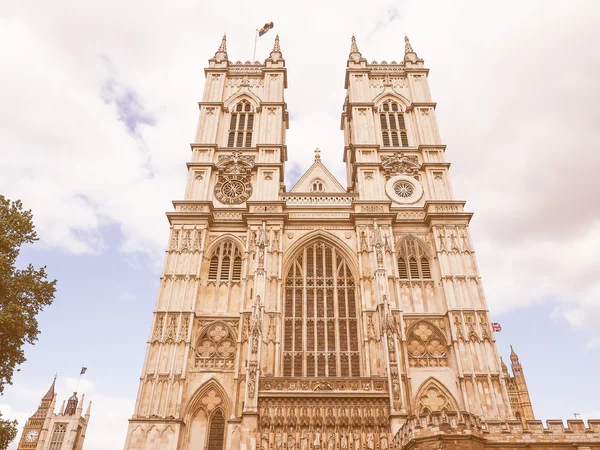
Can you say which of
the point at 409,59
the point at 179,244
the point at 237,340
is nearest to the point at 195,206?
the point at 179,244

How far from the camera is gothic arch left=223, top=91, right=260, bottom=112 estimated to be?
3390 centimetres

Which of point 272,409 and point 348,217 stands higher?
point 348,217

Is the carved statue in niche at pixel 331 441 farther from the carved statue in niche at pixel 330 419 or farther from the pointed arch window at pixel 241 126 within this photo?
the pointed arch window at pixel 241 126

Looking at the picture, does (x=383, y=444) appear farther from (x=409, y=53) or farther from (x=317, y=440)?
(x=409, y=53)

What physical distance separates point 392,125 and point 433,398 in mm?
18667

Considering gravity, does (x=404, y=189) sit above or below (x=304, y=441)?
above

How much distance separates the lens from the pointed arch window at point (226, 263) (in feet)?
86.9

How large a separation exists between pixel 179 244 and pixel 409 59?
22.9 metres

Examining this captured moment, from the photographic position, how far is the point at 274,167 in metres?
30.2

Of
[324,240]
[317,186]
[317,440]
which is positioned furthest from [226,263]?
[317,440]

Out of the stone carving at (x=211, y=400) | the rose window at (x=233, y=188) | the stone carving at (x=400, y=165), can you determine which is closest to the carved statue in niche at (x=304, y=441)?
the stone carving at (x=211, y=400)

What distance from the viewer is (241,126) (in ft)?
→ 109

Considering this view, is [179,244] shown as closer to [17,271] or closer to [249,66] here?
[17,271]

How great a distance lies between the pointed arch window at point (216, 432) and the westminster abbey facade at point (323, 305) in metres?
0.06
